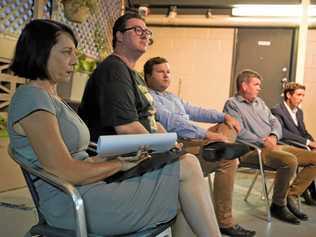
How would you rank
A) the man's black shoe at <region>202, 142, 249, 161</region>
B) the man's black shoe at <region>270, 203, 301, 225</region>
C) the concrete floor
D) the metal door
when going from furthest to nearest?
the metal door < the man's black shoe at <region>270, 203, 301, 225</region> < the concrete floor < the man's black shoe at <region>202, 142, 249, 161</region>

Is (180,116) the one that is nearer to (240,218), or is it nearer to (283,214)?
(240,218)

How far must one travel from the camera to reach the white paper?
3.58 feet

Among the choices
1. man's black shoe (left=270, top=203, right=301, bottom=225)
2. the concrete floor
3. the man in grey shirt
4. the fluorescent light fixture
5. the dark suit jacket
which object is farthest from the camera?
the fluorescent light fixture

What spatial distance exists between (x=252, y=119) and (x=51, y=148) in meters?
2.30

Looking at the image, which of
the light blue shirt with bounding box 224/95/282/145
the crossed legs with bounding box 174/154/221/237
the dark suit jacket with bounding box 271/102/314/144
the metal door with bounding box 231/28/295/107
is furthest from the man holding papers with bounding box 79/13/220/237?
the metal door with bounding box 231/28/295/107

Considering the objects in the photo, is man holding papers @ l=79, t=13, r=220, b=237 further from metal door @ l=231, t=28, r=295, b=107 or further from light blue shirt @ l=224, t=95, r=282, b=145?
metal door @ l=231, t=28, r=295, b=107

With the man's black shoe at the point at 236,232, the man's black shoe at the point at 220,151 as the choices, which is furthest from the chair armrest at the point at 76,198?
the man's black shoe at the point at 236,232

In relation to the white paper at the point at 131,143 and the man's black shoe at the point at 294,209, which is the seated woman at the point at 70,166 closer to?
the white paper at the point at 131,143

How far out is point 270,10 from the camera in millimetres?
5227

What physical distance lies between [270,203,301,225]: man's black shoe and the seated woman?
5.90 ft

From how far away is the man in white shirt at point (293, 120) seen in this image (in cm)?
344

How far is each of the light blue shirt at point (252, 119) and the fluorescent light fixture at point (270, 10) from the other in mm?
2341

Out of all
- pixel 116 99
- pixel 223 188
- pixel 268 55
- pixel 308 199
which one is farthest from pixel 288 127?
pixel 116 99

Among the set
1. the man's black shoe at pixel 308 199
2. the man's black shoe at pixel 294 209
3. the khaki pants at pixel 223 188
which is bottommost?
the man's black shoe at pixel 308 199
